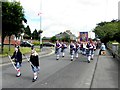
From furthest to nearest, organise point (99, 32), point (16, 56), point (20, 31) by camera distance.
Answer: point (99, 32), point (20, 31), point (16, 56)

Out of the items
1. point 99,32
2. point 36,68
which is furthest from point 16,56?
point 99,32

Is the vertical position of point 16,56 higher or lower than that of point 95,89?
higher

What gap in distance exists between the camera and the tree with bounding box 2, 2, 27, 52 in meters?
34.0

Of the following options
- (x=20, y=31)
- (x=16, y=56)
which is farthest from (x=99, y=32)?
(x=16, y=56)

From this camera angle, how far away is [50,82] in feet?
41.6

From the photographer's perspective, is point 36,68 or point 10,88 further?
point 36,68

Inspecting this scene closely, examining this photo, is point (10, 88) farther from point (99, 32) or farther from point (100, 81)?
point (99, 32)

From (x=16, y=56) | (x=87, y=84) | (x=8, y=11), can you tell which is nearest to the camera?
(x=87, y=84)

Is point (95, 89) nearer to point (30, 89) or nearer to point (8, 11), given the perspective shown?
point (30, 89)

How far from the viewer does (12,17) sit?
113ft

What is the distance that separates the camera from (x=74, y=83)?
Result: 491 inches

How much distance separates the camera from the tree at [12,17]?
1337 inches

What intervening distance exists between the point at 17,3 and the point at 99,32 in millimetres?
75316

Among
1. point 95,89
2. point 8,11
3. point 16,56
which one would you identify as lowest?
point 95,89
